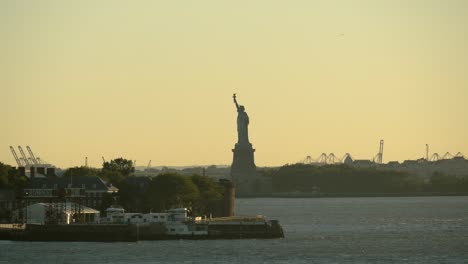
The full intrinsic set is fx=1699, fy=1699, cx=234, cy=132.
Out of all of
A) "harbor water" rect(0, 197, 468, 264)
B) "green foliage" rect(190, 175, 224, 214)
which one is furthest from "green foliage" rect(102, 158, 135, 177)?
"harbor water" rect(0, 197, 468, 264)

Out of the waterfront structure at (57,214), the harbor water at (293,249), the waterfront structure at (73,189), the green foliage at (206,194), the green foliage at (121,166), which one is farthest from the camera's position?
the green foliage at (121,166)

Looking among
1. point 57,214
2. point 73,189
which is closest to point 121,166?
point 73,189

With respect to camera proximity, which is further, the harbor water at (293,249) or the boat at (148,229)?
the boat at (148,229)

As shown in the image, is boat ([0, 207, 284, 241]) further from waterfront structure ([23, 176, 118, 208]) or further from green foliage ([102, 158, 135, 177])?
green foliage ([102, 158, 135, 177])

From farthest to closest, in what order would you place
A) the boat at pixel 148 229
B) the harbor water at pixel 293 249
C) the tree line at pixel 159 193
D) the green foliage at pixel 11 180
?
the green foliage at pixel 11 180 < the tree line at pixel 159 193 < the boat at pixel 148 229 < the harbor water at pixel 293 249

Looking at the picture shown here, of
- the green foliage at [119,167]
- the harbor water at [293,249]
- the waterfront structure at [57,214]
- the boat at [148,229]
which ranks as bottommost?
the harbor water at [293,249]

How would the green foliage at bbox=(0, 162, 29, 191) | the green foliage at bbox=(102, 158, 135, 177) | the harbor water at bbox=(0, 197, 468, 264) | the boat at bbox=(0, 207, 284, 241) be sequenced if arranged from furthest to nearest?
the green foliage at bbox=(102, 158, 135, 177)
the green foliage at bbox=(0, 162, 29, 191)
the boat at bbox=(0, 207, 284, 241)
the harbor water at bbox=(0, 197, 468, 264)

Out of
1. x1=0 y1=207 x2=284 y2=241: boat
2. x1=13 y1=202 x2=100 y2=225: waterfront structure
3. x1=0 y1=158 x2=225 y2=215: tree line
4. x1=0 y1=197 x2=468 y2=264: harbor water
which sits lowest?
x1=0 y1=197 x2=468 y2=264: harbor water

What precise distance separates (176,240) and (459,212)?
69.8 meters

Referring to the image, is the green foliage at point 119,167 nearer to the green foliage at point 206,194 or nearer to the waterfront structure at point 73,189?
the green foliage at point 206,194

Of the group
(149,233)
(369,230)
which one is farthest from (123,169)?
(149,233)

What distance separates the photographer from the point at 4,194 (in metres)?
131

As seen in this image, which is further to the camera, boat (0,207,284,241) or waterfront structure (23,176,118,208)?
waterfront structure (23,176,118,208)

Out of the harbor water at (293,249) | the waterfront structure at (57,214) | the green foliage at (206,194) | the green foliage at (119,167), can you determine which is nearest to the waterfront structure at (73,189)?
the green foliage at (206,194)
